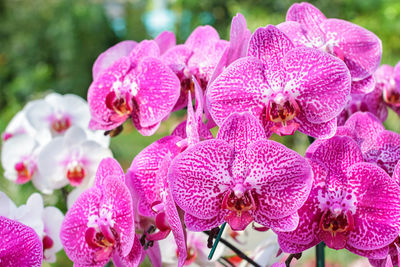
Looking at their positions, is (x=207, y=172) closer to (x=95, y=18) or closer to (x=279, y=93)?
(x=279, y=93)

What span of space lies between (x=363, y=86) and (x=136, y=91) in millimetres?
236

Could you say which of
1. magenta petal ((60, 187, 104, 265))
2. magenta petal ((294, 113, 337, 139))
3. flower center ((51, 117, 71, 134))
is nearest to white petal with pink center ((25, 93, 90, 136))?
flower center ((51, 117, 71, 134))

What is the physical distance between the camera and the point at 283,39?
1.46 feet

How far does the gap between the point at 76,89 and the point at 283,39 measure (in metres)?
4.94

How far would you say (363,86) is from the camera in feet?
1.70

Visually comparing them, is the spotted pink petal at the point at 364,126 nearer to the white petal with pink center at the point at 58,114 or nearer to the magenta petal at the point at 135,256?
the magenta petal at the point at 135,256

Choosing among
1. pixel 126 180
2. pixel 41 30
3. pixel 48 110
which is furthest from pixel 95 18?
pixel 126 180

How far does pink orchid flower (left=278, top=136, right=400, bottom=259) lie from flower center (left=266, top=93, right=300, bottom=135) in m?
0.03

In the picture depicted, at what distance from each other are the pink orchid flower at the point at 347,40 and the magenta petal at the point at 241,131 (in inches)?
6.3

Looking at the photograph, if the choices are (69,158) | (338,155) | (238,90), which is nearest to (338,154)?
(338,155)

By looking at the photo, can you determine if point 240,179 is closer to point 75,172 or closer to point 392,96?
point 392,96

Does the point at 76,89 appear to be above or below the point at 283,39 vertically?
below

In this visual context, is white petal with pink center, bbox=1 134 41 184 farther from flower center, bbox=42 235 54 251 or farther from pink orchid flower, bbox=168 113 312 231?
pink orchid flower, bbox=168 113 312 231

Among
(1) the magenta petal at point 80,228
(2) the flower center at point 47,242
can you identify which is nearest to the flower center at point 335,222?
(1) the magenta petal at point 80,228
